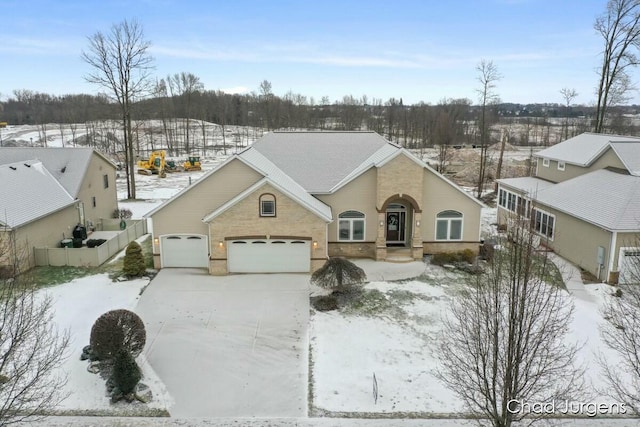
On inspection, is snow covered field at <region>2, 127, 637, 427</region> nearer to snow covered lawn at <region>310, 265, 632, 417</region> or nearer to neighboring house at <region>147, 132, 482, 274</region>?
snow covered lawn at <region>310, 265, 632, 417</region>

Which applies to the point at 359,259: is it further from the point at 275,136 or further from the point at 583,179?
the point at 583,179

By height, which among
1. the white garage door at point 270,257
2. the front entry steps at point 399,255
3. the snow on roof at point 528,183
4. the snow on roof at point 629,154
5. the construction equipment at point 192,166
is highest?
the snow on roof at point 629,154

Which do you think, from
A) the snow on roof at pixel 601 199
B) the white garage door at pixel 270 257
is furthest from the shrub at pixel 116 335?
the snow on roof at pixel 601 199

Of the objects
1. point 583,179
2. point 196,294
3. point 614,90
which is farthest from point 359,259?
point 614,90

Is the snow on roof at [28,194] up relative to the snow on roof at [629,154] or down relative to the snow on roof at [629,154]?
down

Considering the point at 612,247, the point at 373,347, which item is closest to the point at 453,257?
the point at 612,247

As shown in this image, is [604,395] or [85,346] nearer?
[604,395]

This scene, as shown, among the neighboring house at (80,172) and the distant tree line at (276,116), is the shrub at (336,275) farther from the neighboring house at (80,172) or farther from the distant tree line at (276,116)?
the distant tree line at (276,116)
